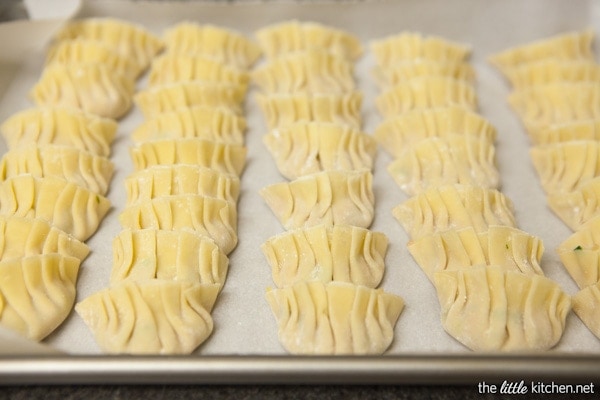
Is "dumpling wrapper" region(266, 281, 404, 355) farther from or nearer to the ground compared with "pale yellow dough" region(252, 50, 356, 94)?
nearer to the ground

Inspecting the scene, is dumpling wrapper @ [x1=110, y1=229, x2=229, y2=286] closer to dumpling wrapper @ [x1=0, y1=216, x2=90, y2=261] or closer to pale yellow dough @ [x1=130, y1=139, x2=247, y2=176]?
dumpling wrapper @ [x1=0, y1=216, x2=90, y2=261]

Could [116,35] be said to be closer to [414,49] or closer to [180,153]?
[180,153]

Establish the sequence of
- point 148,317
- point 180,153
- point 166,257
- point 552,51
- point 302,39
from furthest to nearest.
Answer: point 302,39 → point 552,51 → point 180,153 → point 166,257 → point 148,317

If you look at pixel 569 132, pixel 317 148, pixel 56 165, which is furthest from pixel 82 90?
pixel 569 132

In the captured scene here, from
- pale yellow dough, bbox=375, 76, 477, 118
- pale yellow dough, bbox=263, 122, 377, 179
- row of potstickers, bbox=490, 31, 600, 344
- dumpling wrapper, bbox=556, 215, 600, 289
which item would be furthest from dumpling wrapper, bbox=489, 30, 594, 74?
dumpling wrapper, bbox=556, 215, 600, 289

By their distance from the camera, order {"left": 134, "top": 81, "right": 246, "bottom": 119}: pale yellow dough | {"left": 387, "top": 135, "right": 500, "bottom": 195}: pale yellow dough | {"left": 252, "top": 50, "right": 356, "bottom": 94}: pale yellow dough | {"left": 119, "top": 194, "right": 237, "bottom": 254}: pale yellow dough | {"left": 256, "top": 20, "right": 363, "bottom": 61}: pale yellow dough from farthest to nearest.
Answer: {"left": 256, "top": 20, "right": 363, "bottom": 61}: pale yellow dough → {"left": 252, "top": 50, "right": 356, "bottom": 94}: pale yellow dough → {"left": 134, "top": 81, "right": 246, "bottom": 119}: pale yellow dough → {"left": 387, "top": 135, "right": 500, "bottom": 195}: pale yellow dough → {"left": 119, "top": 194, "right": 237, "bottom": 254}: pale yellow dough
